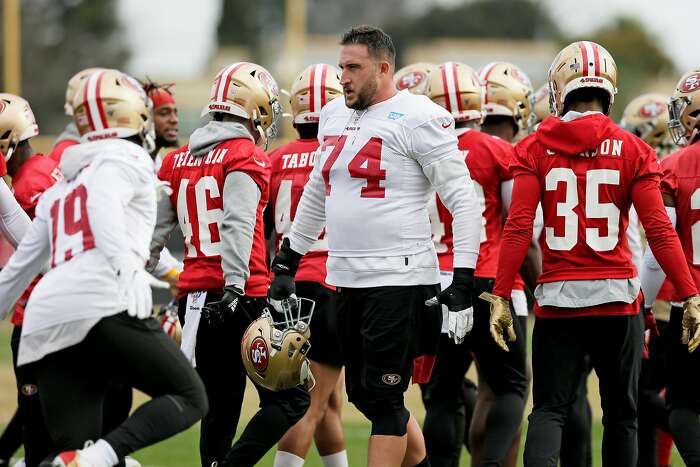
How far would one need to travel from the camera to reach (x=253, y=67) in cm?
708

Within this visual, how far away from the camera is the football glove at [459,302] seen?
19.5ft

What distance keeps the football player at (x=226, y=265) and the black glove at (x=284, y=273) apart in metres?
0.15

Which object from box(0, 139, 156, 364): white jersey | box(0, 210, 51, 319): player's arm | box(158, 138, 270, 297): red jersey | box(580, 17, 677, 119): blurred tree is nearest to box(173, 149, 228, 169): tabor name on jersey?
box(158, 138, 270, 297): red jersey

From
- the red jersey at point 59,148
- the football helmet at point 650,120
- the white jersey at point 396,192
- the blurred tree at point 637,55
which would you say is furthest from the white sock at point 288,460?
the blurred tree at point 637,55

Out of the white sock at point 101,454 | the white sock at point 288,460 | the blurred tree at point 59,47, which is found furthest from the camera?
the blurred tree at point 59,47

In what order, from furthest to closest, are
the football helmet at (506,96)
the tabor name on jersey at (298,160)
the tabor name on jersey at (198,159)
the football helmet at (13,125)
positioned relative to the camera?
the football helmet at (506,96) < the football helmet at (13,125) < the tabor name on jersey at (298,160) < the tabor name on jersey at (198,159)

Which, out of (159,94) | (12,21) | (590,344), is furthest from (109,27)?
(590,344)

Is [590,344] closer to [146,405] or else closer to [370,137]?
[370,137]

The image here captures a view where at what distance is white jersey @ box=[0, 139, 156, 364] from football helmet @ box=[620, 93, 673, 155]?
4.47 metres

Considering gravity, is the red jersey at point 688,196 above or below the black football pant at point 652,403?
above

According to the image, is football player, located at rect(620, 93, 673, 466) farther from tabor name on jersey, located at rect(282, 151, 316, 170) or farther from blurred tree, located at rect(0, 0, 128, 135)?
blurred tree, located at rect(0, 0, 128, 135)

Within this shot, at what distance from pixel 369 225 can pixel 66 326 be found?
1500mm

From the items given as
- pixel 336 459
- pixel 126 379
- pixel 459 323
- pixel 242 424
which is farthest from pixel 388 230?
pixel 242 424

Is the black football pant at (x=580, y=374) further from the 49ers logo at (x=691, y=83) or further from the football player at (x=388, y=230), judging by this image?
the 49ers logo at (x=691, y=83)
